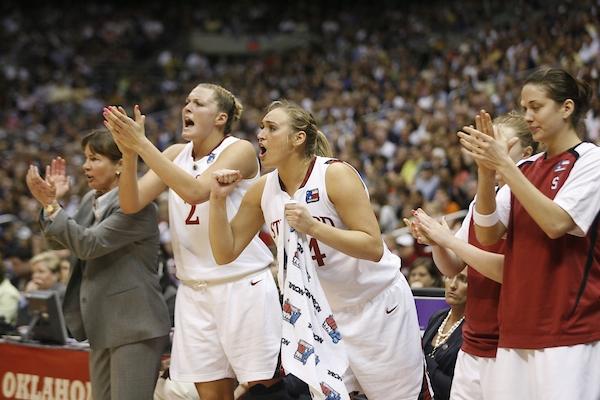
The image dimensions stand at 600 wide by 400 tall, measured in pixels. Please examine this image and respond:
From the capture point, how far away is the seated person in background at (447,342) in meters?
4.46

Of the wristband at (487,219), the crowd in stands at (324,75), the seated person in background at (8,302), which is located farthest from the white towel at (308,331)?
the crowd in stands at (324,75)

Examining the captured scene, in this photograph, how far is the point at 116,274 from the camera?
486 cm

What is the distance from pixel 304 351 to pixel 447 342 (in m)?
1.04

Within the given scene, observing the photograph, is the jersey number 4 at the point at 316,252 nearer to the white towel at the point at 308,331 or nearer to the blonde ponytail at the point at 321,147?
the white towel at the point at 308,331

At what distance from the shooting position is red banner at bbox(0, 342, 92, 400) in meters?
5.68

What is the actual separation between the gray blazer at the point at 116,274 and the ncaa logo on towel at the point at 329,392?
132 cm

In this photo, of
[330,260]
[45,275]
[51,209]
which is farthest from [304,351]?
[45,275]

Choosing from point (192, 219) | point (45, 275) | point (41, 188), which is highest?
point (41, 188)

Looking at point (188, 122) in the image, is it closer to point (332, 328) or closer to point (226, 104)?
point (226, 104)

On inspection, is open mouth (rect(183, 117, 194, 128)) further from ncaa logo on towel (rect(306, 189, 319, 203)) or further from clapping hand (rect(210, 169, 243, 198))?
ncaa logo on towel (rect(306, 189, 319, 203))

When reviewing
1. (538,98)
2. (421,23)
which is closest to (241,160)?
(538,98)

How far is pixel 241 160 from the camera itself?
4.54m

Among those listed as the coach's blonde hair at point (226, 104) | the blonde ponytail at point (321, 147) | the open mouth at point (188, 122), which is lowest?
the blonde ponytail at point (321, 147)

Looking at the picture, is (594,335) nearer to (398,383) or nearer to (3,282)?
(398,383)
